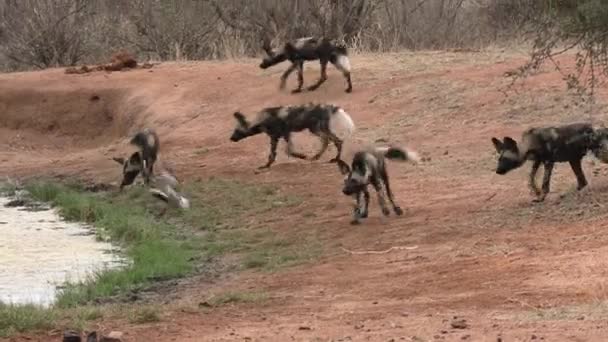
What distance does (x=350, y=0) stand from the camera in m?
31.6

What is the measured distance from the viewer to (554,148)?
43.3ft

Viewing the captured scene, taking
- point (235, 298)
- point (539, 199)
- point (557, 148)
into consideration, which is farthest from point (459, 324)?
point (539, 199)

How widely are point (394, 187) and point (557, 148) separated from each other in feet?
11.0

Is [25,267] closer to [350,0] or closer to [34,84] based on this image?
[34,84]

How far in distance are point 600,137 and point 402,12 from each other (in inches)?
857

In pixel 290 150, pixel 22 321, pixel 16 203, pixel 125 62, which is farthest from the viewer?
pixel 125 62

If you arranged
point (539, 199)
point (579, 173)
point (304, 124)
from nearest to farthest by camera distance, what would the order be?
point (579, 173) < point (539, 199) < point (304, 124)

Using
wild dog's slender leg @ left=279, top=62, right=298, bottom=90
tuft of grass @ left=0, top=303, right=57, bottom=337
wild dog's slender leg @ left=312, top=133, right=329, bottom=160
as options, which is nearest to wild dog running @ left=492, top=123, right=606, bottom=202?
wild dog's slender leg @ left=312, top=133, right=329, bottom=160

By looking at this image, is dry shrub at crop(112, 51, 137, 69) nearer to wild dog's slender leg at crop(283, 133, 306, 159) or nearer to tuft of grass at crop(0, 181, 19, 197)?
tuft of grass at crop(0, 181, 19, 197)

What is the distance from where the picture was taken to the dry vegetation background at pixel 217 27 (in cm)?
3144

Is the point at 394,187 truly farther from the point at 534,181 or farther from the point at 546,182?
the point at 546,182

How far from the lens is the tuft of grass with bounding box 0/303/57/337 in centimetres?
905

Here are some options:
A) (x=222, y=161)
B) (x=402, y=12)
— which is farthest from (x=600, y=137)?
(x=402, y=12)

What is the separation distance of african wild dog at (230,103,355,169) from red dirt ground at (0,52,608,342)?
0.32 metres
